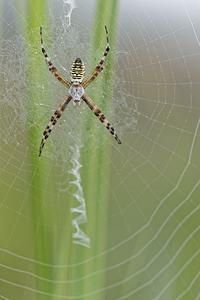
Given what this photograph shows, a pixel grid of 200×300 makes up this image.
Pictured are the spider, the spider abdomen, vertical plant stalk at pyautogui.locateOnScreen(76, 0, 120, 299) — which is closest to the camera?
vertical plant stalk at pyautogui.locateOnScreen(76, 0, 120, 299)

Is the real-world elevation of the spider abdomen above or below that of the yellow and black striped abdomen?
below

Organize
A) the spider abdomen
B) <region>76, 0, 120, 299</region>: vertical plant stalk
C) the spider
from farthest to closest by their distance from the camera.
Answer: the spider abdomen < the spider < <region>76, 0, 120, 299</region>: vertical plant stalk

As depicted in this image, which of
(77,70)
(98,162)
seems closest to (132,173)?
(77,70)

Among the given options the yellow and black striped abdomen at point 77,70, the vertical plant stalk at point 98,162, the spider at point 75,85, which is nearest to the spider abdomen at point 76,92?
the spider at point 75,85

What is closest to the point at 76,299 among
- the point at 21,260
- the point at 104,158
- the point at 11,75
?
the point at 104,158

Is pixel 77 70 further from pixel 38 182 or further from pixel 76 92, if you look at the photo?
pixel 38 182

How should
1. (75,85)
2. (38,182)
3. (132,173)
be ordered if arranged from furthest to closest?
1. (75,85)
2. (132,173)
3. (38,182)

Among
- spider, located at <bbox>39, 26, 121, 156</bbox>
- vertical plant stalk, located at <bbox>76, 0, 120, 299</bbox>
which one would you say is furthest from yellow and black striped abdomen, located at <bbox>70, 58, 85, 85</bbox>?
vertical plant stalk, located at <bbox>76, 0, 120, 299</bbox>

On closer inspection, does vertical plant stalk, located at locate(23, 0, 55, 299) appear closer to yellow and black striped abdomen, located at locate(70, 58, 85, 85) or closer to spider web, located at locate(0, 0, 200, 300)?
spider web, located at locate(0, 0, 200, 300)

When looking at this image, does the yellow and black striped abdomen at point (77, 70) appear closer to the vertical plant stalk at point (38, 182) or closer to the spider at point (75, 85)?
the spider at point (75, 85)
